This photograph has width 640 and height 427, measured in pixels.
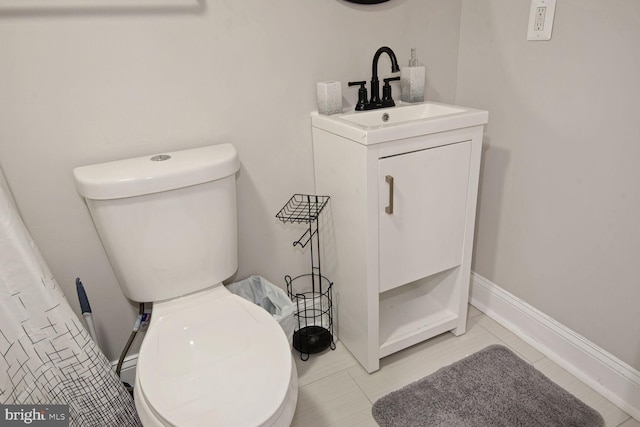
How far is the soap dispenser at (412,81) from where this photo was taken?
1.57 metres

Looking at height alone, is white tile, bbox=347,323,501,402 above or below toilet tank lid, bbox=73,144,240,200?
below

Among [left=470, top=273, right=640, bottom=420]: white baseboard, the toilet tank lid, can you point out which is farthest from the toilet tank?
→ [left=470, top=273, right=640, bottom=420]: white baseboard

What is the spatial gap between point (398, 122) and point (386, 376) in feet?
2.90

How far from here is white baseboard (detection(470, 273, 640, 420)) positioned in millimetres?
1348

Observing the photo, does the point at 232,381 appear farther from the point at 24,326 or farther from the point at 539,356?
the point at 539,356

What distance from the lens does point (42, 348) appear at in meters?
1.17

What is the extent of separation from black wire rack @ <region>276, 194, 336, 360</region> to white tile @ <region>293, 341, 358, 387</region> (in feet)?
0.07

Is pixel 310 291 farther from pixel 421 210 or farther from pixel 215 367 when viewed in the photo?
pixel 215 367

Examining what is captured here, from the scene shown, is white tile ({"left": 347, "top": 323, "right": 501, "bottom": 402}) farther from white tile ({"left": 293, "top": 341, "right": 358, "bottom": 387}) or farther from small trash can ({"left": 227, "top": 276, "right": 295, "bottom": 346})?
small trash can ({"left": 227, "top": 276, "right": 295, "bottom": 346})

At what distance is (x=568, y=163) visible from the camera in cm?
139

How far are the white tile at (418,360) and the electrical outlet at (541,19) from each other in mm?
1098

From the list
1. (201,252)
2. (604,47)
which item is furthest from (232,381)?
(604,47)
